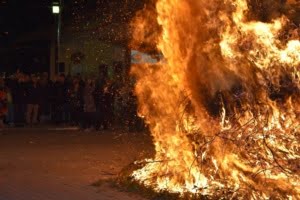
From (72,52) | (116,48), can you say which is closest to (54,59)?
(72,52)

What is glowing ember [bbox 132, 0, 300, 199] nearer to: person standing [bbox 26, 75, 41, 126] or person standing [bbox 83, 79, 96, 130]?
person standing [bbox 83, 79, 96, 130]

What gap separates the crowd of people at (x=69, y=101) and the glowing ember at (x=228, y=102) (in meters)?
9.19

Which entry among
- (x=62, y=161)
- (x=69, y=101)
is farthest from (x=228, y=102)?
(x=69, y=101)

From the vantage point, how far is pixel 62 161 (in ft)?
38.9

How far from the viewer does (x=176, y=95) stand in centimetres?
902

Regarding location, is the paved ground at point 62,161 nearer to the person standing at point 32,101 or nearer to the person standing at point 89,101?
the person standing at point 89,101

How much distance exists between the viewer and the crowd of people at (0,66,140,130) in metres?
18.4

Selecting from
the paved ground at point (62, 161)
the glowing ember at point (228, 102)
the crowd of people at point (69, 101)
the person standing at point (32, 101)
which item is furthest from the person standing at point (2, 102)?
the glowing ember at point (228, 102)

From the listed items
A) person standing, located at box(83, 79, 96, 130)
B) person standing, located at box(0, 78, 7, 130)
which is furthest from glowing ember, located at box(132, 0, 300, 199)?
person standing, located at box(0, 78, 7, 130)

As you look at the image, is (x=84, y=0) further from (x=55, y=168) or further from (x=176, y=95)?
(x=176, y=95)

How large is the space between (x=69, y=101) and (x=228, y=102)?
39.0ft

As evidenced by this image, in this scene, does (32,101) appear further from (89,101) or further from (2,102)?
(89,101)

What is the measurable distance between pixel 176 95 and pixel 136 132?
8669 millimetres

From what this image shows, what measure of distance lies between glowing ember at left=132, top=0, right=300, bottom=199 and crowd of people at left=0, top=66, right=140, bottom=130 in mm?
9186
